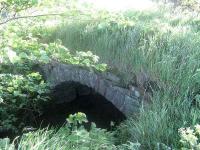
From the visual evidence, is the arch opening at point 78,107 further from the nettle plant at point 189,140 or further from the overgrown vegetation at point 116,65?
the nettle plant at point 189,140

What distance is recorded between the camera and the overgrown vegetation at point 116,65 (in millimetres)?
3912

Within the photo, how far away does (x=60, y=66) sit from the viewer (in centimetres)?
696

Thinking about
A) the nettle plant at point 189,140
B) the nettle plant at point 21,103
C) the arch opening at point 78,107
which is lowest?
the arch opening at point 78,107

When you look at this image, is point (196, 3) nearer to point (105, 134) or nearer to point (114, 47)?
point (114, 47)

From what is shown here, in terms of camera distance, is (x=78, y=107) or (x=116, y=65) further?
(x=78, y=107)

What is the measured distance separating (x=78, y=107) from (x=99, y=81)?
2066 millimetres

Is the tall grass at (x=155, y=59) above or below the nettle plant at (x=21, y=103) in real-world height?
above

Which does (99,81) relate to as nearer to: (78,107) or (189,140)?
(78,107)

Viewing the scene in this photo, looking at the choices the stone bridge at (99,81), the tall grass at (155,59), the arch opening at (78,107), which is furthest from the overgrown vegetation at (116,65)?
the arch opening at (78,107)

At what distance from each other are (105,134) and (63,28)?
10.9ft

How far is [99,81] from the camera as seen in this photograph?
20.7ft

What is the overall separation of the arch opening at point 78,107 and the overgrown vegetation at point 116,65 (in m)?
0.42

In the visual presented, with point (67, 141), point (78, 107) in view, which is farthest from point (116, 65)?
point (78, 107)

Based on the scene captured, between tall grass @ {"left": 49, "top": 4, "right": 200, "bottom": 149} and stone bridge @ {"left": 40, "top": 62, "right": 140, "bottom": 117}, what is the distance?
27cm
